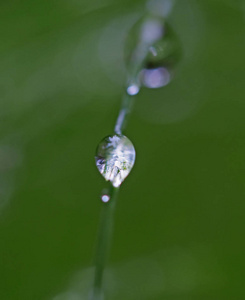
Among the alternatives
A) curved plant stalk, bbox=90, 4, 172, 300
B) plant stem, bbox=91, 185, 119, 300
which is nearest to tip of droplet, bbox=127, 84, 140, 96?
curved plant stalk, bbox=90, 4, 172, 300

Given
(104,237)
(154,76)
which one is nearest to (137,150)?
(154,76)

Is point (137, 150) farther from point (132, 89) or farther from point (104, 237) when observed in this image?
point (104, 237)

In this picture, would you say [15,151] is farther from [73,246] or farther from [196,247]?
[196,247]

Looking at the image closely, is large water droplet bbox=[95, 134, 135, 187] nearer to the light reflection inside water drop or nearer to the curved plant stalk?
the curved plant stalk

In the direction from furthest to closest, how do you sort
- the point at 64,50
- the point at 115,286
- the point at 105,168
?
the point at 64,50, the point at 115,286, the point at 105,168

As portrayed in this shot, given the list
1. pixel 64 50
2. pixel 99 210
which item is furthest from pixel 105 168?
pixel 64 50

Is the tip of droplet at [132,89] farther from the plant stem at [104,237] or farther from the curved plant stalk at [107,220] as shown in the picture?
the plant stem at [104,237]
